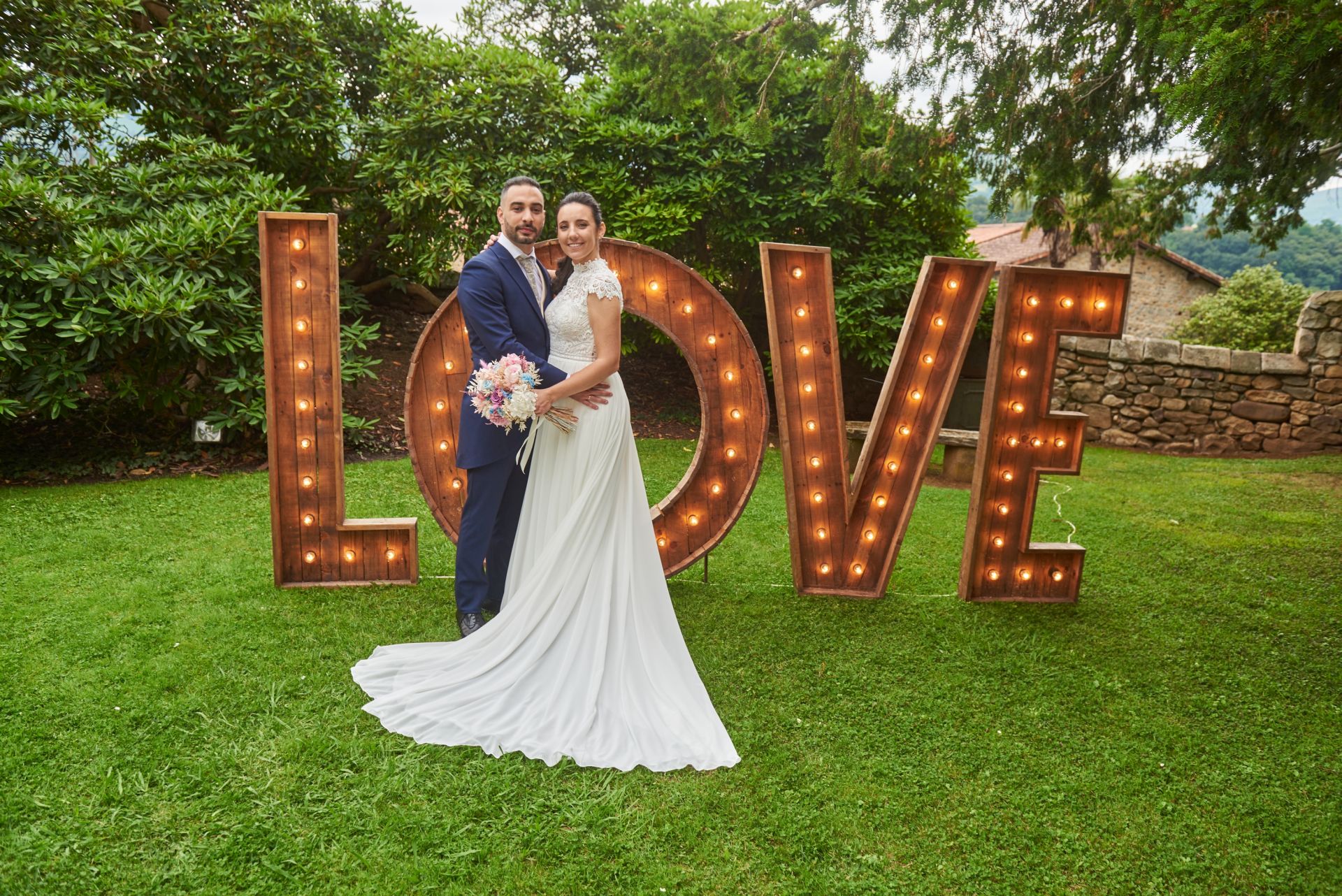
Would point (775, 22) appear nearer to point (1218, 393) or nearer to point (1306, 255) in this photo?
point (1218, 393)

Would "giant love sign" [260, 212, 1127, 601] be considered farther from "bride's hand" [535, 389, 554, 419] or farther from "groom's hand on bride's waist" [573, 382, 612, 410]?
"bride's hand" [535, 389, 554, 419]

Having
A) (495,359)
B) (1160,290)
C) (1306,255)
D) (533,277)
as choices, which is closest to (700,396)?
(533,277)

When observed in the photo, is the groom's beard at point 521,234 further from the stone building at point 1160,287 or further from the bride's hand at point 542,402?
the stone building at point 1160,287

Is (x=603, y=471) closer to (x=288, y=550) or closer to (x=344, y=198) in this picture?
(x=288, y=550)

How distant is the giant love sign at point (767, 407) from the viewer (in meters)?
4.61

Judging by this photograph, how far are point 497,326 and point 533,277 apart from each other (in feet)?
1.17

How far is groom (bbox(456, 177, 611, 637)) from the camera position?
3766mm

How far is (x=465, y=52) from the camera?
30.0ft

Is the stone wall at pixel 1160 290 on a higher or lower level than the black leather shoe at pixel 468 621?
higher

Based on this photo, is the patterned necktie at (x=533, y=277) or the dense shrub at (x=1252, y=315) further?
the dense shrub at (x=1252, y=315)

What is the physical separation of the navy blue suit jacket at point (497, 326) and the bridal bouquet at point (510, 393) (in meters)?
Result: 0.09

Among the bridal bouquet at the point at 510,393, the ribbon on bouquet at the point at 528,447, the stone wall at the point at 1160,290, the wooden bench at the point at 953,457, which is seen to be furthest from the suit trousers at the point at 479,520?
the stone wall at the point at 1160,290

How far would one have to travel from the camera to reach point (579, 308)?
3.63m

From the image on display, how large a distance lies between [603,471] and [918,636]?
2.07 meters
